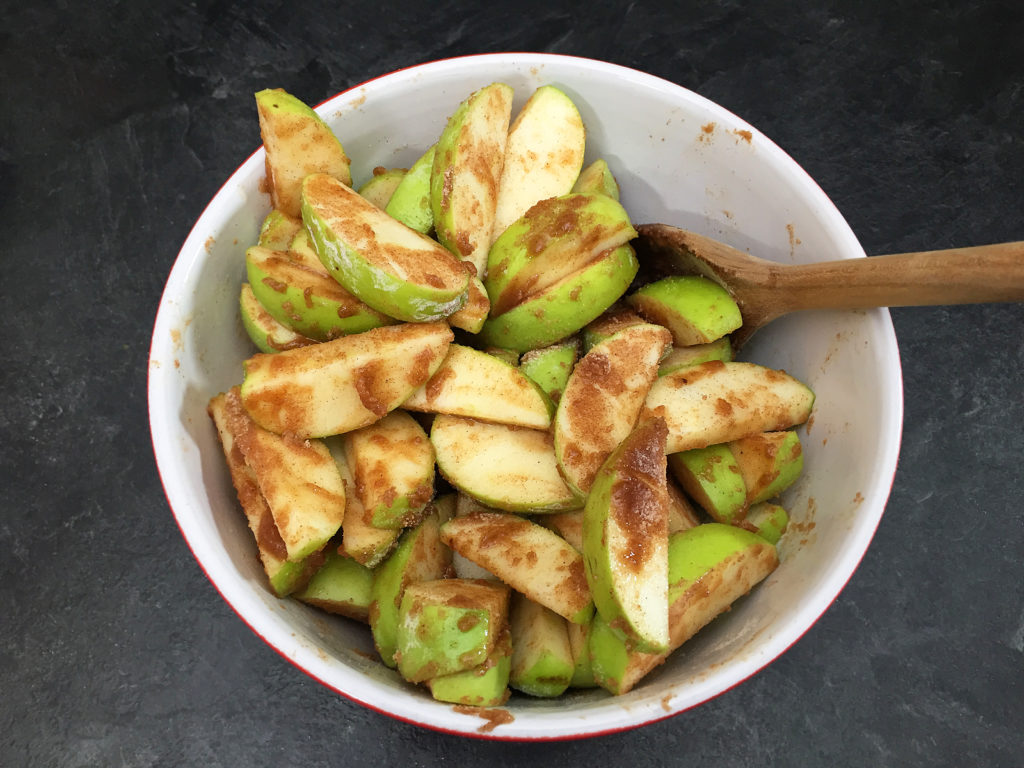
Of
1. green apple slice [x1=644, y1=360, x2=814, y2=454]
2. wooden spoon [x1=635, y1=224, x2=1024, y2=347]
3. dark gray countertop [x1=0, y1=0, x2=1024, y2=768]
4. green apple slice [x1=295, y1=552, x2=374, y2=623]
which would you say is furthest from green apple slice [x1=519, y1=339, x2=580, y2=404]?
dark gray countertop [x1=0, y1=0, x2=1024, y2=768]

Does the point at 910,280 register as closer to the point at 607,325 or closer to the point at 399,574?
the point at 607,325

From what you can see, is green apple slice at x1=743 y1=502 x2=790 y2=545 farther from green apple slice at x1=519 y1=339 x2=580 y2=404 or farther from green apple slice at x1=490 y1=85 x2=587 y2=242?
green apple slice at x1=490 y1=85 x2=587 y2=242

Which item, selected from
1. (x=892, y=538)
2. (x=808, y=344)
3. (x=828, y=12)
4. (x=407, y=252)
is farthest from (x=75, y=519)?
(x=828, y=12)

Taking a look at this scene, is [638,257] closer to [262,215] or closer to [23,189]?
[262,215]

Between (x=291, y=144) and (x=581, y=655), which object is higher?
(x=291, y=144)

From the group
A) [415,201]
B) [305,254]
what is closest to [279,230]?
[305,254]

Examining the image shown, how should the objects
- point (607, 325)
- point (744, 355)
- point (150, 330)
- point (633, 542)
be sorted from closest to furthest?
point (633, 542)
point (607, 325)
point (744, 355)
point (150, 330)

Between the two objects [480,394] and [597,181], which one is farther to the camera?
[597,181]
